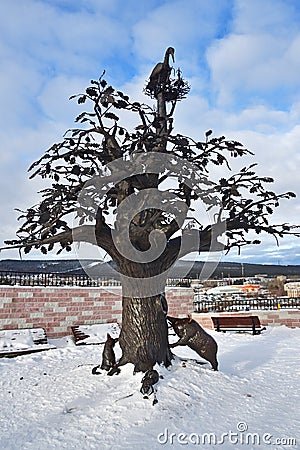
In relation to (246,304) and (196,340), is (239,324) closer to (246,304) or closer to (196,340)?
(246,304)

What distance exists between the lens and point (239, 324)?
10.8 metres

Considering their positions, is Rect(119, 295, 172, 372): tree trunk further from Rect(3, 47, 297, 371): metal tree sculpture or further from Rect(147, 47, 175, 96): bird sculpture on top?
Rect(147, 47, 175, 96): bird sculpture on top

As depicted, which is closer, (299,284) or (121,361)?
(121,361)

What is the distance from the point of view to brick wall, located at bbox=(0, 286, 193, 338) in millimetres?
9672

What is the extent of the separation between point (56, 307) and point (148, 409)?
6811 mm

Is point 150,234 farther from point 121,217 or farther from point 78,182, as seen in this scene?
point 78,182

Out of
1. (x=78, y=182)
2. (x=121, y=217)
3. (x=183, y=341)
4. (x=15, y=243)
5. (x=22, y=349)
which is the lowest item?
(x=22, y=349)

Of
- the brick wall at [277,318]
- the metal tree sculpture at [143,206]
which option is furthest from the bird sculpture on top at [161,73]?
the brick wall at [277,318]

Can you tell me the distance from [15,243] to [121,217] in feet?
4.88

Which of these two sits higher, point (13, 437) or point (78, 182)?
point (78, 182)

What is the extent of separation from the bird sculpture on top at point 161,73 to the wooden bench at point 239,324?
23.9 feet

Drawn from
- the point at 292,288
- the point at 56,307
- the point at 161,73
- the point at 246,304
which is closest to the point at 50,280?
the point at 56,307

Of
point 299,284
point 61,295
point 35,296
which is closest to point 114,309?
point 61,295

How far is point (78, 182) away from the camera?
5.40 meters
